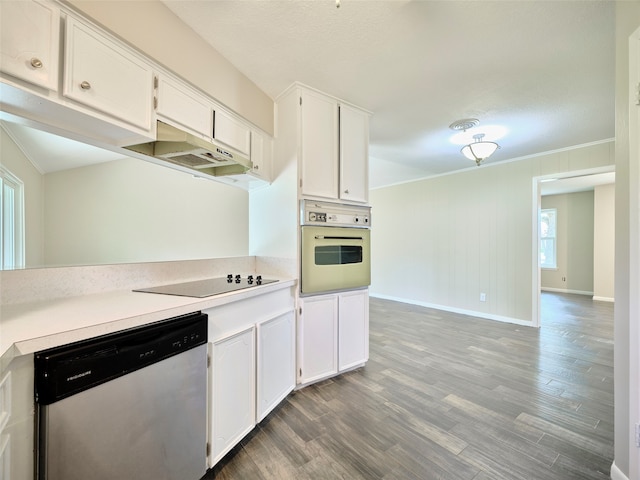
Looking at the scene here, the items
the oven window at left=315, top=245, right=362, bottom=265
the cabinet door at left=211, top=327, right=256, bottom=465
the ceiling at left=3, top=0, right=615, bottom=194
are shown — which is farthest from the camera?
the oven window at left=315, top=245, right=362, bottom=265

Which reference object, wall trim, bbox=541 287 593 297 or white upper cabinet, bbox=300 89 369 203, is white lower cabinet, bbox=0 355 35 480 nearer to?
white upper cabinet, bbox=300 89 369 203

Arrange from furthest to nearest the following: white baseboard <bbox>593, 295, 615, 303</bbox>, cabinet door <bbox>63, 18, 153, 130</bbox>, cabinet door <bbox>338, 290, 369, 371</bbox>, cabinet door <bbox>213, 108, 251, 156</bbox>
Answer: white baseboard <bbox>593, 295, 615, 303</bbox> → cabinet door <bbox>338, 290, 369, 371</bbox> → cabinet door <bbox>213, 108, 251, 156</bbox> → cabinet door <bbox>63, 18, 153, 130</bbox>

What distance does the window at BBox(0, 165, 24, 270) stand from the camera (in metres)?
1.20

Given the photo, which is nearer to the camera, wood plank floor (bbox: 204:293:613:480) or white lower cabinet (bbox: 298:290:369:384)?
wood plank floor (bbox: 204:293:613:480)

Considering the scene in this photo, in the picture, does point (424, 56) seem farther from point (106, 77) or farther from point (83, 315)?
point (83, 315)

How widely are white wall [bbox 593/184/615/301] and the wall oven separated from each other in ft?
21.5

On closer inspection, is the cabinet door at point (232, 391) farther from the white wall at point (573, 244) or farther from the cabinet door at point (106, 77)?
the white wall at point (573, 244)

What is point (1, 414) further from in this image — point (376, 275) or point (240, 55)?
point (376, 275)

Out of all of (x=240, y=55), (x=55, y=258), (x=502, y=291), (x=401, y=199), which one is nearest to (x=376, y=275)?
(x=401, y=199)

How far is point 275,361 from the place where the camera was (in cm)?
191

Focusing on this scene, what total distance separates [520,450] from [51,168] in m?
3.08

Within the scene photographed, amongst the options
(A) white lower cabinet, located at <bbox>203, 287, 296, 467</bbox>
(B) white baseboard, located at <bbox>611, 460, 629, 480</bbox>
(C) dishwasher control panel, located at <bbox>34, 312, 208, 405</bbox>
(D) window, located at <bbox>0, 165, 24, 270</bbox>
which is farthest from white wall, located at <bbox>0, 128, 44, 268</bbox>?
(B) white baseboard, located at <bbox>611, 460, 629, 480</bbox>

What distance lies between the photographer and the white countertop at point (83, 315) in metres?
0.83

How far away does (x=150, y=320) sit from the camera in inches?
43.1
